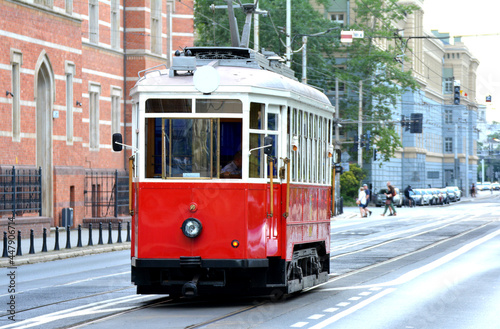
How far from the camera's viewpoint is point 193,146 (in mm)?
13234

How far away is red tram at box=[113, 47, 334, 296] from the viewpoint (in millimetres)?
13117

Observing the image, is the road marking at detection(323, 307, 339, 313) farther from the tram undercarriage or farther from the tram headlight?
the tram headlight

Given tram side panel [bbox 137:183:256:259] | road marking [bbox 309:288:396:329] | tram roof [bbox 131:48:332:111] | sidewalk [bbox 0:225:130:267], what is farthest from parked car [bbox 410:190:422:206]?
tram side panel [bbox 137:183:256:259]

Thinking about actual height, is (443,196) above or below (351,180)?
below

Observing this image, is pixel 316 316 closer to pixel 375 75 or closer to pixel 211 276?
pixel 211 276

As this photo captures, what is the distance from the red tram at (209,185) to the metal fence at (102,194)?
83.6 ft

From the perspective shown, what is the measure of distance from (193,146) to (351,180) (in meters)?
55.3

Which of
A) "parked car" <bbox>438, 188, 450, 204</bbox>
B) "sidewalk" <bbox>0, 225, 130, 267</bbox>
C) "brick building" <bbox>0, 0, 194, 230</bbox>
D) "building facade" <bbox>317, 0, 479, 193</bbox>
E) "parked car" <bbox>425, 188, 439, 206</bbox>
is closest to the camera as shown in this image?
"sidewalk" <bbox>0, 225, 130, 267</bbox>

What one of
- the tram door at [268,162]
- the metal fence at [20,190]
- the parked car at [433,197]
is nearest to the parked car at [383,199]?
the parked car at [433,197]

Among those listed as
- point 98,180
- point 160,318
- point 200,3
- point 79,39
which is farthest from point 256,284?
point 200,3

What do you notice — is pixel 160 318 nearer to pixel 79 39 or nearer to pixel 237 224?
pixel 237 224

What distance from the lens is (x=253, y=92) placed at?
13383 mm

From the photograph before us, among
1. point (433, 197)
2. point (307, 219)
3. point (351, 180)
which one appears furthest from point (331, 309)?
point (433, 197)

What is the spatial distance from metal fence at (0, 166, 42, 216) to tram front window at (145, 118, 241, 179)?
17.0 m
